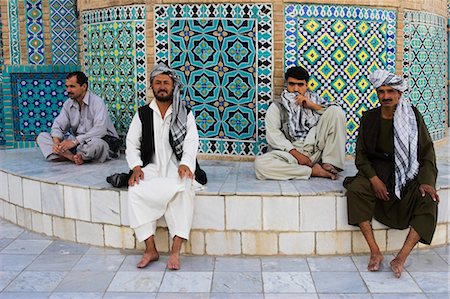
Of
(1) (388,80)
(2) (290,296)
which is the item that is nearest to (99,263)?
(2) (290,296)

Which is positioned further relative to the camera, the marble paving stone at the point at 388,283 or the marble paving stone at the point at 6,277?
the marble paving stone at the point at 6,277

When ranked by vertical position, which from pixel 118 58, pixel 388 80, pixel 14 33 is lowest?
pixel 388 80

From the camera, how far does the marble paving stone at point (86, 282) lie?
3713 millimetres

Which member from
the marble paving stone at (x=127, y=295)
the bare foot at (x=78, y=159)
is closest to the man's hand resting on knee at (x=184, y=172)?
the marble paving stone at (x=127, y=295)

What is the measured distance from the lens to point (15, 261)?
14.1 ft

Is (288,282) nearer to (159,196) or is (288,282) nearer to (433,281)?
(433,281)

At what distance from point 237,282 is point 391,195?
125cm

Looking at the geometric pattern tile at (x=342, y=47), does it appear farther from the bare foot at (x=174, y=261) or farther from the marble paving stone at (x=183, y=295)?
the marble paving stone at (x=183, y=295)

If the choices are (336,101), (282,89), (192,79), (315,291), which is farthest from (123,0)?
(315,291)

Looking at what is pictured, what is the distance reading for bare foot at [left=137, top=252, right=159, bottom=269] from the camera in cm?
408

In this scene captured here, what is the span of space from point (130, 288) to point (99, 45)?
332cm

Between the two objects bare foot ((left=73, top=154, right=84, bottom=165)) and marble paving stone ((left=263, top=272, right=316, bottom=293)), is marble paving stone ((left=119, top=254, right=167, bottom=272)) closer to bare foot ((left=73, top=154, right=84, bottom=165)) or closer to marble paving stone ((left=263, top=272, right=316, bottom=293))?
marble paving stone ((left=263, top=272, right=316, bottom=293))

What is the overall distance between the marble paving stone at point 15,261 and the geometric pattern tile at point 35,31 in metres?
3.47

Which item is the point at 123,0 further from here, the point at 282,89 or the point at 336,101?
the point at 336,101
